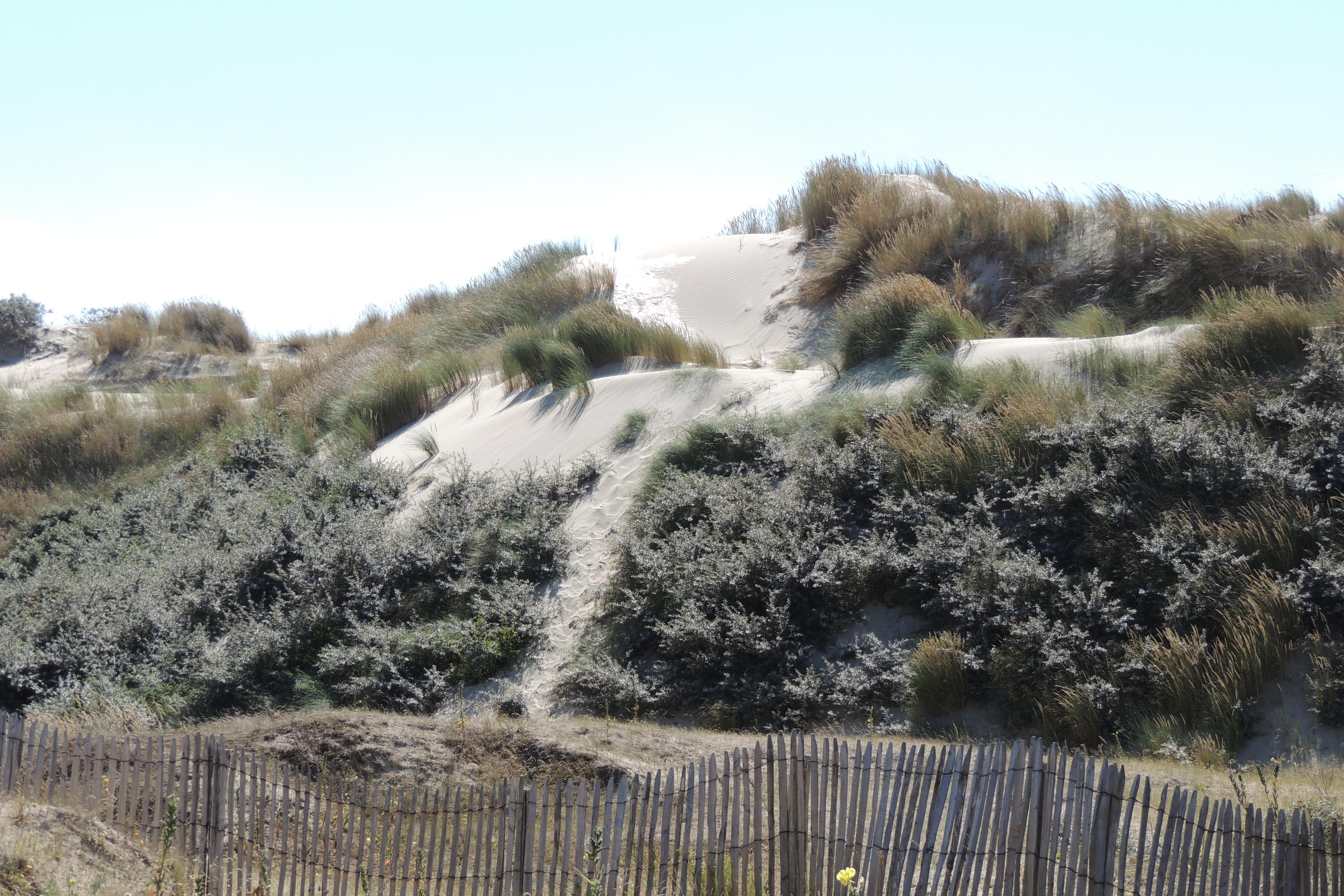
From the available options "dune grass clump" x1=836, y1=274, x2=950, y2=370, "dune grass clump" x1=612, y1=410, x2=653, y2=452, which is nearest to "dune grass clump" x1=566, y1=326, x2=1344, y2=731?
"dune grass clump" x1=612, y1=410, x2=653, y2=452

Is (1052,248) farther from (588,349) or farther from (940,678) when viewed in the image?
(940,678)

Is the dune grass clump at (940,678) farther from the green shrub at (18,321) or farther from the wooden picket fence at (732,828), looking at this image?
the green shrub at (18,321)

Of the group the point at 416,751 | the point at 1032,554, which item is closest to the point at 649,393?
the point at 1032,554

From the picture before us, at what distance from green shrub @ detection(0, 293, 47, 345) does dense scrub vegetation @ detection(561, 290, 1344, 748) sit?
22811 mm

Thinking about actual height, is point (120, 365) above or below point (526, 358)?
above

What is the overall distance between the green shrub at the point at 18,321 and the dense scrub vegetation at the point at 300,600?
15033mm

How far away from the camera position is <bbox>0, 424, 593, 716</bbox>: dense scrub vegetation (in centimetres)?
849

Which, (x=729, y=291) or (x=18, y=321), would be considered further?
(x=18, y=321)

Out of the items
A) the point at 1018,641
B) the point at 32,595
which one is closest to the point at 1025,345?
the point at 1018,641

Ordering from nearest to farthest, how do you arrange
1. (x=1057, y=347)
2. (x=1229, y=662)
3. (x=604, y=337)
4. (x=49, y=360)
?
(x=1229, y=662) < (x=1057, y=347) < (x=604, y=337) < (x=49, y=360)

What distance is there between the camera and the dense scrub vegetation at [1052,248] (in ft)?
39.8

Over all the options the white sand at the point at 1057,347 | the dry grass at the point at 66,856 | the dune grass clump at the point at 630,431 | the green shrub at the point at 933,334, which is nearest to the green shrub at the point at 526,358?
the dune grass clump at the point at 630,431

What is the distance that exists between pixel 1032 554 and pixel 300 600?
672 centimetres

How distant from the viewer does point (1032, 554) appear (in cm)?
754
